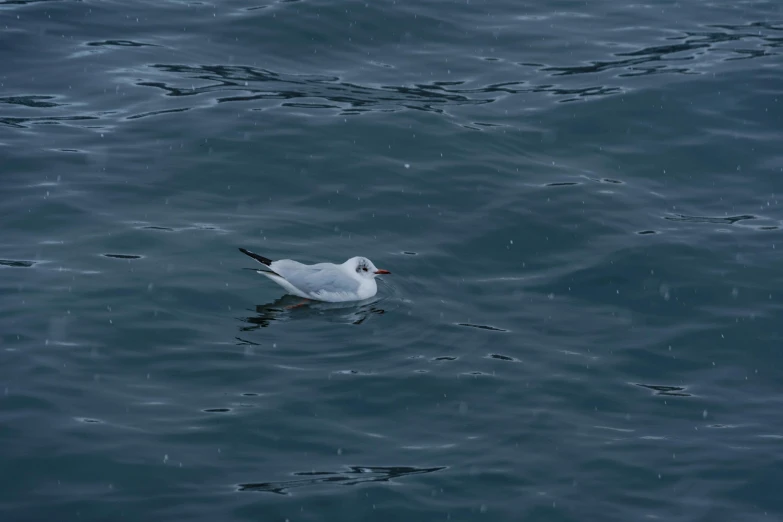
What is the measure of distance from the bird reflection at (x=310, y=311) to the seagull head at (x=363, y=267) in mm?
398

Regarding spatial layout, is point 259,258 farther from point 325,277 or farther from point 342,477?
point 342,477

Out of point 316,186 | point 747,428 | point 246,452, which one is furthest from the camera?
point 316,186

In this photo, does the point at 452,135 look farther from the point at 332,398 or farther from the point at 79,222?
the point at 332,398

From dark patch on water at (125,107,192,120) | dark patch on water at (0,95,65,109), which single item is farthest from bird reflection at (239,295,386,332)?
dark patch on water at (0,95,65,109)

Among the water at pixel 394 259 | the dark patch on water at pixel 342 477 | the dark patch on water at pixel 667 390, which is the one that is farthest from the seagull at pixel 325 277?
the dark patch on water at pixel 342 477

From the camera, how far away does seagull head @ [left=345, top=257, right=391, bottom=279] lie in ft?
54.0

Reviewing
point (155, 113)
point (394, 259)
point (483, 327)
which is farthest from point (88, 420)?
point (155, 113)

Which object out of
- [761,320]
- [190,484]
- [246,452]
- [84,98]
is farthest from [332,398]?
[84,98]

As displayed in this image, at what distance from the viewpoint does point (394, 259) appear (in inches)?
694

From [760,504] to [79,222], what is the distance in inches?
432

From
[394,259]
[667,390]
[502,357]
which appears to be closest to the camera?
[667,390]

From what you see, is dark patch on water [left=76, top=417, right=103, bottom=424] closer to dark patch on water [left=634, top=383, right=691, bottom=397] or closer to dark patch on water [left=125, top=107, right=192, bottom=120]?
dark patch on water [left=634, top=383, right=691, bottom=397]

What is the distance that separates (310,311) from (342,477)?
15.3ft

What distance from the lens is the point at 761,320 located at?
16.1 m
